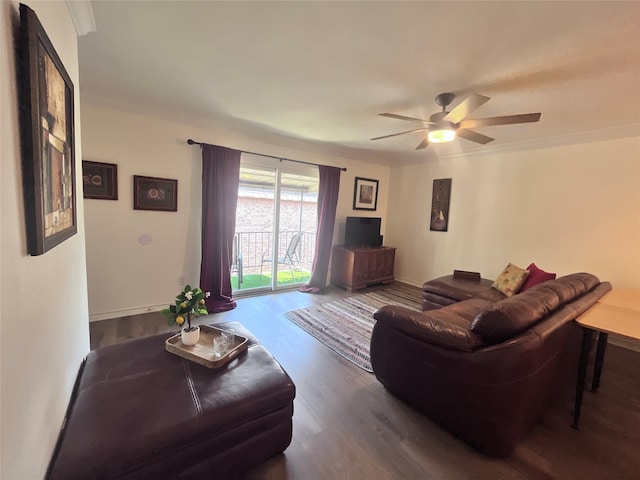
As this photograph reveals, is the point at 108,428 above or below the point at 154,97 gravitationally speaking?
below

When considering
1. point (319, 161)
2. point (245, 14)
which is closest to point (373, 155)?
point (319, 161)

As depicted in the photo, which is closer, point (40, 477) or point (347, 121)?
point (40, 477)

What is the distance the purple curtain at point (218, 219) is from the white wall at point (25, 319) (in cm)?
210

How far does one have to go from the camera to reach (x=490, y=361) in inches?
55.4

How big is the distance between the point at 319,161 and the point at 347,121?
1.43 metres

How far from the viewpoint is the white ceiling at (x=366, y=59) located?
140 centimetres

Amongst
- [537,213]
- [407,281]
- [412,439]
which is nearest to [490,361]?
[412,439]

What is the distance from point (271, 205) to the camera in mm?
4160

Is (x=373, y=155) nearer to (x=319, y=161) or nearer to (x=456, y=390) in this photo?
(x=319, y=161)

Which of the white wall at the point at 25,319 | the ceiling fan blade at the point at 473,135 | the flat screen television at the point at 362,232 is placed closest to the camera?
the white wall at the point at 25,319

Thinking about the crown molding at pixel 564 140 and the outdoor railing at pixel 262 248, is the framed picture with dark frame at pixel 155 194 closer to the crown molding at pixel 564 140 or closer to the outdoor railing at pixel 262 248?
the outdoor railing at pixel 262 248

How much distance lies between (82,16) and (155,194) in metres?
1.92

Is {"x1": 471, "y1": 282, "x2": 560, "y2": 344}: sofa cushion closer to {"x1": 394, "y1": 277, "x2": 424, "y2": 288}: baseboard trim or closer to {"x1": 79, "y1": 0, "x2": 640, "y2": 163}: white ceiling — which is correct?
{"x1": 79, "y1": 0, "x2": 640, "y2": 163}: white ceiling

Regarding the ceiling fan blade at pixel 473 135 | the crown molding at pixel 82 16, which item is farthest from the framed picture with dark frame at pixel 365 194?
the crown molding at pixel 82 16
